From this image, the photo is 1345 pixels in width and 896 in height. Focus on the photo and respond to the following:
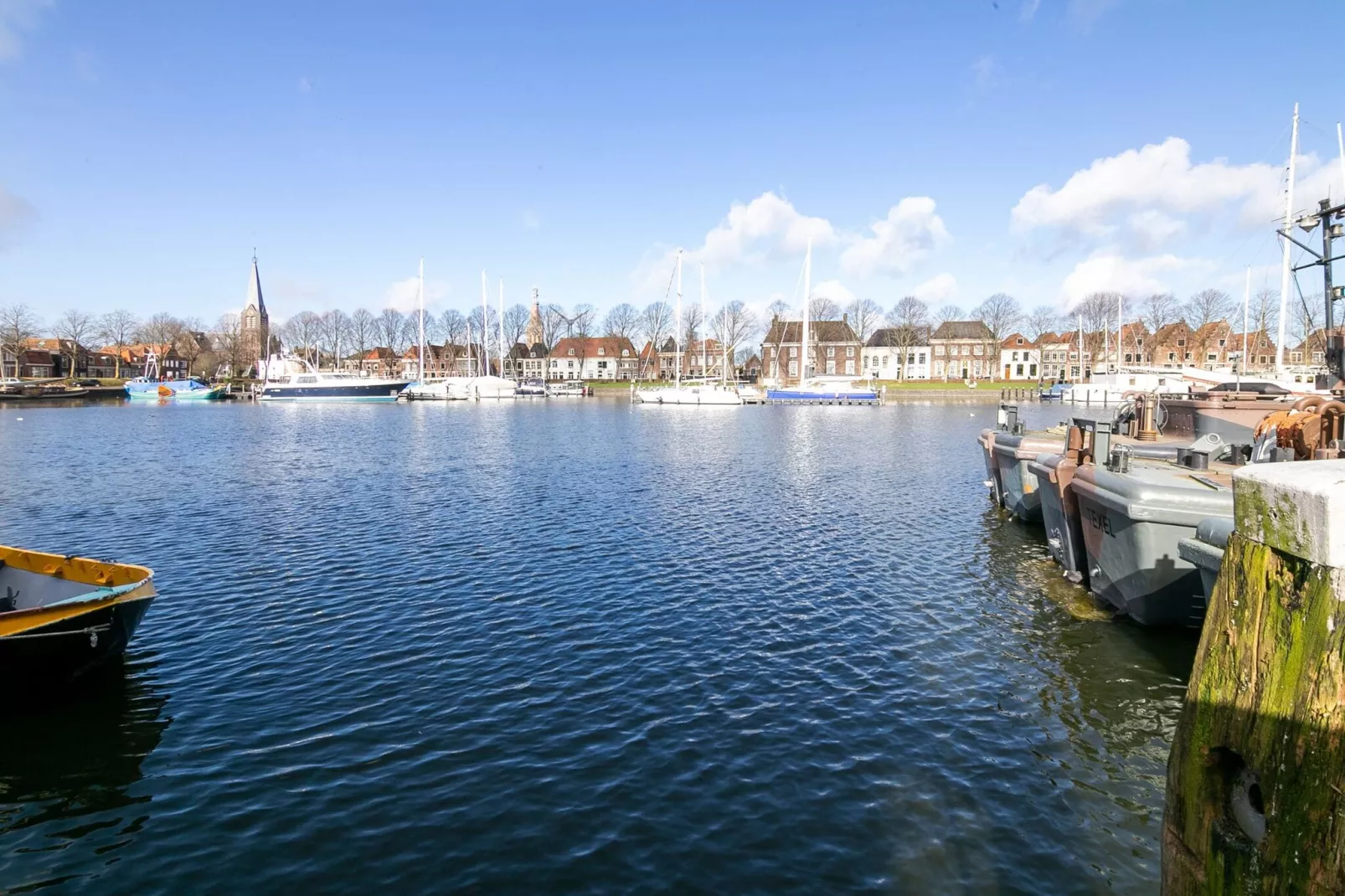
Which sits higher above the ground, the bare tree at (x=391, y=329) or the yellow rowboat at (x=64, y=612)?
the bare tree at (x=391, y=329)

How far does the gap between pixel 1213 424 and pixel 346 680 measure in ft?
67.9

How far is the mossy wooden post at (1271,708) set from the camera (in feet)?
11.3

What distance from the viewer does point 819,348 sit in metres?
147

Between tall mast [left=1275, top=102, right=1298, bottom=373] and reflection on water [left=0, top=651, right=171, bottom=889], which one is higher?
tall mast [left=1275, top=102, right=1298, bottom=373]

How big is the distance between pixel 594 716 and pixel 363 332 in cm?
17127

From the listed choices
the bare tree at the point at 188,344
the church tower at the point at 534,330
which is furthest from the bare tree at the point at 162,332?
the church tower at the point at 534,330

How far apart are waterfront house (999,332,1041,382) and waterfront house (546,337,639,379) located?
74.6 m

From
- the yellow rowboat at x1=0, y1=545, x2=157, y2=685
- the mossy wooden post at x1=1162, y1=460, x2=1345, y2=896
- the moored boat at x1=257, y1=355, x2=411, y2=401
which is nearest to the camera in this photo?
the mossy wooden post at x1=1162, y1=460, x2=1345, y2=896

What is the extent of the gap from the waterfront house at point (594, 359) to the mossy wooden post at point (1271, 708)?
16959cm

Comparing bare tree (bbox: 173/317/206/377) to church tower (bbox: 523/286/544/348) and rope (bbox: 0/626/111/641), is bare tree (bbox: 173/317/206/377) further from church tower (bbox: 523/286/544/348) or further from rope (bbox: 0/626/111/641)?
rope (bbox: 0/626/111/641)

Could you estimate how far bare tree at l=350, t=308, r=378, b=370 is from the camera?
166000 mm

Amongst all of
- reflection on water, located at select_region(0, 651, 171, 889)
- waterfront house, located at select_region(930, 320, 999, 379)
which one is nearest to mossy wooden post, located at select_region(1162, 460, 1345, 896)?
reflection on water, located at select_region(0, 651, 171, 889)

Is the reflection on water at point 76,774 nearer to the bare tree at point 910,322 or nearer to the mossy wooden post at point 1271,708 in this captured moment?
the mossy wooden post at point 1271,708

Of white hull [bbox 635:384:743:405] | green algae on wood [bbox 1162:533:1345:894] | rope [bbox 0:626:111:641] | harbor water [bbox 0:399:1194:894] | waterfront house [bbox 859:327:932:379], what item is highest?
waterfront house [bbox 859:327:932:379]
